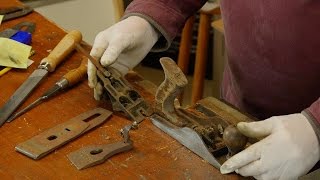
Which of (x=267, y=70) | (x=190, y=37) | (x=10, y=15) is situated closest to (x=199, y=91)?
(x=190, y=37)

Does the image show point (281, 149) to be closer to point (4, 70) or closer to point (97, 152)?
point (97, 152)

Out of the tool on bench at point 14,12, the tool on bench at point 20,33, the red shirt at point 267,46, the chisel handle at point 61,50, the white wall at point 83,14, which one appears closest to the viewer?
the red shirt at point 267,46

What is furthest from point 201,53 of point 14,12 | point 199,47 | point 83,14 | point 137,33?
point 137,33

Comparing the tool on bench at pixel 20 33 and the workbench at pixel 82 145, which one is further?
the tool on bench at pixel 20 33

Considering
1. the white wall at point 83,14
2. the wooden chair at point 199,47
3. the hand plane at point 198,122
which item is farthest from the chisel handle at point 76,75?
the white wall at point 83,14

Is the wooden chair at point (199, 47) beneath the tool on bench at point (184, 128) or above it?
beneath

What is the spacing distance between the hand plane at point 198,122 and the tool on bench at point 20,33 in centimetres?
43

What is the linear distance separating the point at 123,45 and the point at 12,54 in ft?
0.95

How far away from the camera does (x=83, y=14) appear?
2340 mm

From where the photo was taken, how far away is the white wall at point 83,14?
224cm

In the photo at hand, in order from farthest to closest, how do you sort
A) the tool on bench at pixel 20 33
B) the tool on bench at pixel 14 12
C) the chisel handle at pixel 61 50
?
the tool on bench at pixel 14 12
the tool on bench at pixel 20 33
the chisel handle at pixel 61 50

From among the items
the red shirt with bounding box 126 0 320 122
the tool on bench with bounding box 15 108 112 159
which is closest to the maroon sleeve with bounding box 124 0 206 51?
the red shirt with bounding box 126 0 320 122

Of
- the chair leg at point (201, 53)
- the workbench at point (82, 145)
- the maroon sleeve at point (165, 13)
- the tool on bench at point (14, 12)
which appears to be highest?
the maroon sleeve at point (165, 13)

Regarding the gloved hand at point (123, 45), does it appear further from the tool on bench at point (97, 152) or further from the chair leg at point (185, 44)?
the chair leg at point (185, 44)
